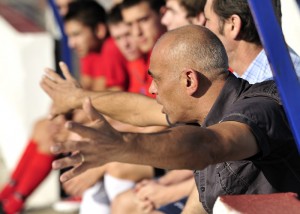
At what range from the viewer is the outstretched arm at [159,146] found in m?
2.87

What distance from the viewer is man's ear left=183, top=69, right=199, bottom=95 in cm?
355

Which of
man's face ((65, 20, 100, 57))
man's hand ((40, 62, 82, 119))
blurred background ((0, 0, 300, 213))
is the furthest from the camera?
blurred background ((0, 0, 300, 213))

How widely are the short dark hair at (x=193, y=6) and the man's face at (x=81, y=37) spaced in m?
2.48

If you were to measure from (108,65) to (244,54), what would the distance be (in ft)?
10.9

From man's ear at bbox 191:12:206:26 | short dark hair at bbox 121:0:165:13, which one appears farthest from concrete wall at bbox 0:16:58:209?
man's ear at bbox 191:12:206:26

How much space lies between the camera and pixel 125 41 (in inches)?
278

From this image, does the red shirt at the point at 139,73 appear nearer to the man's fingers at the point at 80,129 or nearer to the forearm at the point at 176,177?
the forearm at the point at 176,177

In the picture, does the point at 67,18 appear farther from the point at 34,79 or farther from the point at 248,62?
the point at 248,62

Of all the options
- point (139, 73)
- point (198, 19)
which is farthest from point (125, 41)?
point (198, 19)

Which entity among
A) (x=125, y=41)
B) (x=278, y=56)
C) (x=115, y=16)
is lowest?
(x=125, y=41)

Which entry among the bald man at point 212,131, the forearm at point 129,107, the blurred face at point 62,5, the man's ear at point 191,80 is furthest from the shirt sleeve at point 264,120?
the blurred face at point 62,5

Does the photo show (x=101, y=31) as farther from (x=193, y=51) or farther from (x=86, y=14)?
(x=193, y=51)

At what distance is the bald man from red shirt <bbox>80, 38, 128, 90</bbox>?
11.7ft

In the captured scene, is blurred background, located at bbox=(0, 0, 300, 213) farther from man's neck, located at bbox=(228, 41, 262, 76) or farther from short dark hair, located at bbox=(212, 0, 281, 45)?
short dark hair, located at bbox=(212, 0, 281, 45)
